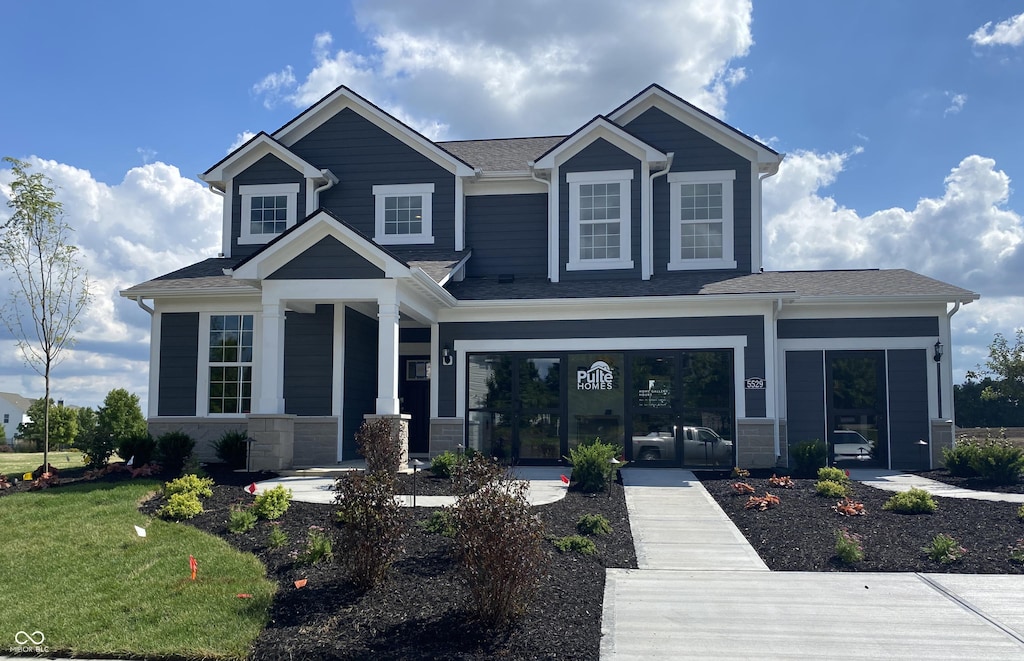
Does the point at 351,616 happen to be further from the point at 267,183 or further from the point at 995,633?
the point at 267,183

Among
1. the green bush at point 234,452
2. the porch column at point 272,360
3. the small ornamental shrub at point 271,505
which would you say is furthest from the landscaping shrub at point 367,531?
the green bush at point 234,452

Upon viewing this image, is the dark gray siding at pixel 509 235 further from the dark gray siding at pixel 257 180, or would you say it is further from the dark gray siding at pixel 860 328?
the dark gray siding at pixel 860 328

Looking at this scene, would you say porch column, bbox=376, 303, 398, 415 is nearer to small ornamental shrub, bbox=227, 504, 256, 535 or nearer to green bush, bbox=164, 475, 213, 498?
green bush, bbox=164, 475, 213, 498

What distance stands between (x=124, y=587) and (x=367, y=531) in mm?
2312

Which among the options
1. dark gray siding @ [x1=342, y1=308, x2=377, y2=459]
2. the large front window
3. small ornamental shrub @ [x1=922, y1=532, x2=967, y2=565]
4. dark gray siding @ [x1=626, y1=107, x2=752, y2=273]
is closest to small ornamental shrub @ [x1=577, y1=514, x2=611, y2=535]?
small ornamental shrub @ [x1=922, y1=532, x2=967, y2=565]

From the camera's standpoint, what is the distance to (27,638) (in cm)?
635

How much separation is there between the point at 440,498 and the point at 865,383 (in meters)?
9.66

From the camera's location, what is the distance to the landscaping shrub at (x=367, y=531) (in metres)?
6.88

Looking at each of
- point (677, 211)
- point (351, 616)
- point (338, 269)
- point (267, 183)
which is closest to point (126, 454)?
point (338, 269)

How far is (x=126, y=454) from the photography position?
13.7m

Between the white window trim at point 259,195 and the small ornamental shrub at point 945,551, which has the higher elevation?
the white window trim at point 259,195

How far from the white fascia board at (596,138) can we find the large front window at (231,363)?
23.2ft

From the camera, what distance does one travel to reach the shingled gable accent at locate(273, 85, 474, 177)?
59.2 ft

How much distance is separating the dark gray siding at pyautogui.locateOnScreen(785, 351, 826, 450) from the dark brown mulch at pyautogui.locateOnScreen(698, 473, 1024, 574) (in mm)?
4165
